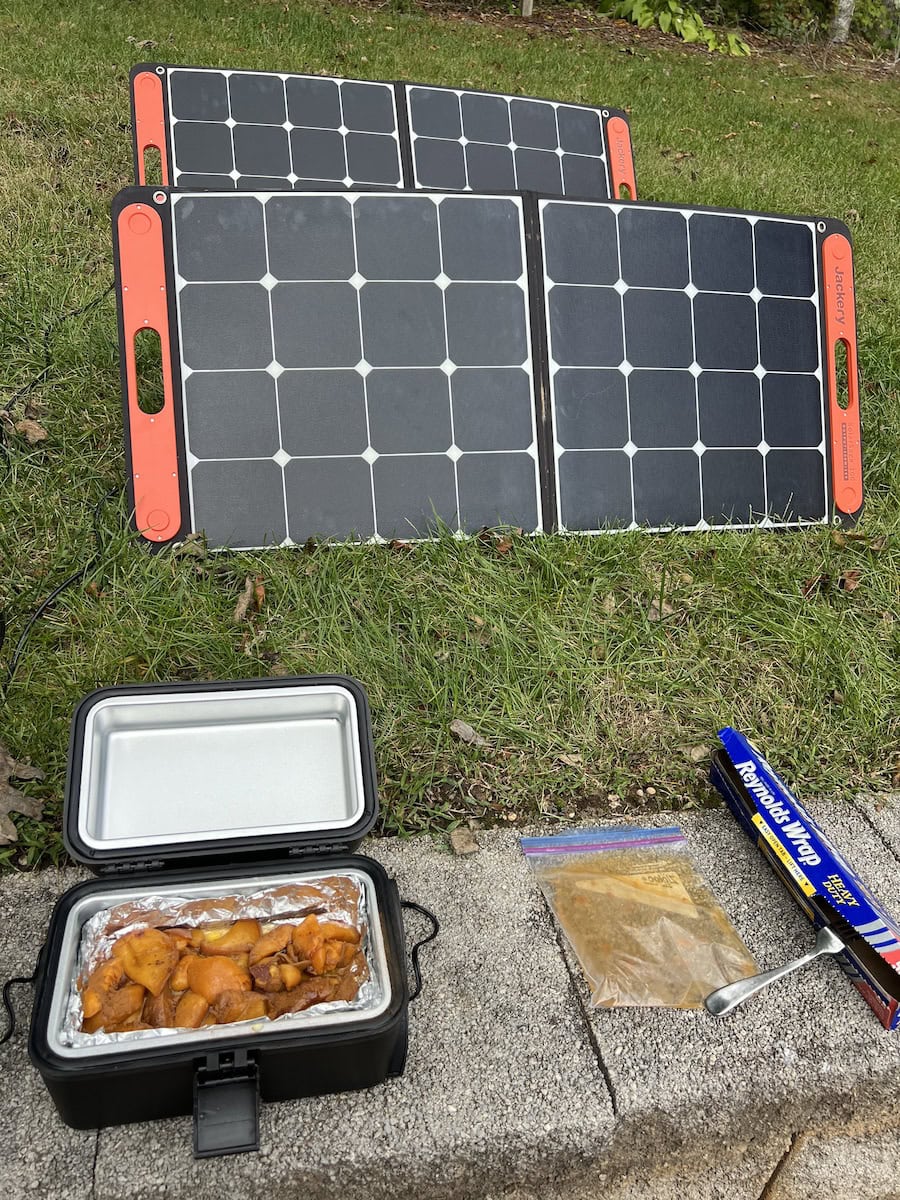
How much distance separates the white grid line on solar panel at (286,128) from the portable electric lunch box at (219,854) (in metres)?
3.08

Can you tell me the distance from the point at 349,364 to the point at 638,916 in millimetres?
2049

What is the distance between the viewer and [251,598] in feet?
9.93

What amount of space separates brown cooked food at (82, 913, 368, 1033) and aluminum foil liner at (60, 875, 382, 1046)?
28 millimetres

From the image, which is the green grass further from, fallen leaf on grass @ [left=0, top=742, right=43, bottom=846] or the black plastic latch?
the black plastic latch

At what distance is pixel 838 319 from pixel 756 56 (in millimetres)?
9598

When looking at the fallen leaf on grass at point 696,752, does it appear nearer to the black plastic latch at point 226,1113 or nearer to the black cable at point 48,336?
the black plastic latch at point 226,1113

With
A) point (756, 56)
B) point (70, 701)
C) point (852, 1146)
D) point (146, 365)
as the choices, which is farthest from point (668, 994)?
point (756, 56)

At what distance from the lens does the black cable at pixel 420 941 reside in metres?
2.05

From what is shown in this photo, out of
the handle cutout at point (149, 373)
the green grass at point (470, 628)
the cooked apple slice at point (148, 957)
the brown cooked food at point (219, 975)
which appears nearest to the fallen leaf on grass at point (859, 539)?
the green grass at point (470, 628)

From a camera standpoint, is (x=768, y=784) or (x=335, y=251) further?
(x=335, y=251)

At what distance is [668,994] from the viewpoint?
215 cm

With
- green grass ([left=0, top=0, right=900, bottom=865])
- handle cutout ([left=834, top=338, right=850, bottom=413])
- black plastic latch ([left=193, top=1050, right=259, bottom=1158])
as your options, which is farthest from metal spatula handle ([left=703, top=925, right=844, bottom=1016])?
handle cutout ([left=834, top=338, right=850, bottom=413])

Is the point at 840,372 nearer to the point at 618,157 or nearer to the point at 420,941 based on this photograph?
the point at 618,157

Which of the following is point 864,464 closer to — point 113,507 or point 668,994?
point 668,994
